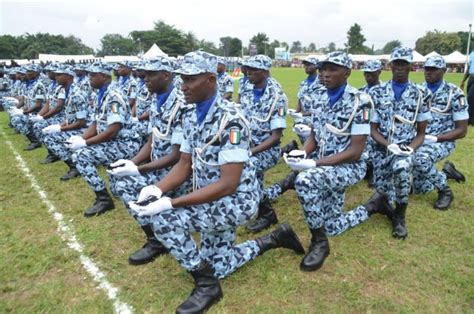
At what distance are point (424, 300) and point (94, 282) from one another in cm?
287

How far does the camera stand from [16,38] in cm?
7856

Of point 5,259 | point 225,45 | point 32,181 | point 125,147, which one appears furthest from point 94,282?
point 225,45

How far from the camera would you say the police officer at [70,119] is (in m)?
7.02

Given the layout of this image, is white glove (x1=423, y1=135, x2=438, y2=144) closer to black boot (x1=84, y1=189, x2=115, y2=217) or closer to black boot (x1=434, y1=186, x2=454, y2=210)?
black boot (x1=434, y1=186, x2=454, y2=210)

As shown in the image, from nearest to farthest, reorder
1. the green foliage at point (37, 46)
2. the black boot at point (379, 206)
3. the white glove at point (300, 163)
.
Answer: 1. the white glove at point (300, 163)
2. the black boot at point (379, 206)
3. the green foliage at point (37, 46)

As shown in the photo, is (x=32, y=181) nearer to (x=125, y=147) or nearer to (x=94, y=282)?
(x=125, y=147)

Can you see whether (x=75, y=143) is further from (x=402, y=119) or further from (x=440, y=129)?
(x=440, y=129)

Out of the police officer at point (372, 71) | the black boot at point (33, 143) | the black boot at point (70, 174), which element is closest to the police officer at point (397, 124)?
the police officer at point (372, 71)

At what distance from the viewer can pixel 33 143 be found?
9.80 m

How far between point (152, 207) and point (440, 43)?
77.6 meters

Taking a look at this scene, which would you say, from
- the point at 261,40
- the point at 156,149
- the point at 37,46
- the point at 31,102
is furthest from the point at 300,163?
the point at 261,40

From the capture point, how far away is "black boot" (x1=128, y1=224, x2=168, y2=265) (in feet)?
13.0

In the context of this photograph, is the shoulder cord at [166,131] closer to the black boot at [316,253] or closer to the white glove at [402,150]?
the black boot at [316,253]

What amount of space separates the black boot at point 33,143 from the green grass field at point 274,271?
4616 mm
